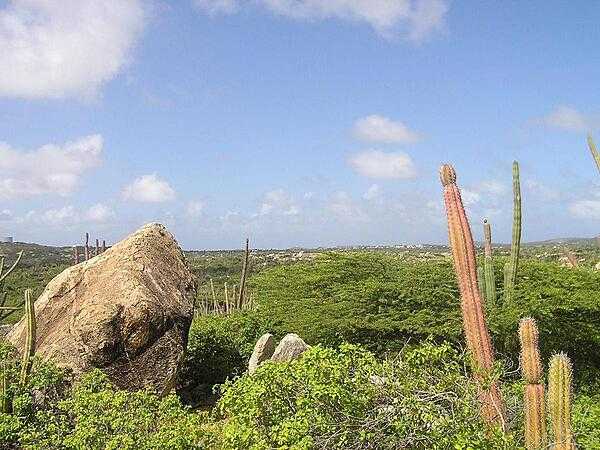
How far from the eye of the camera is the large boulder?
8.78 meters

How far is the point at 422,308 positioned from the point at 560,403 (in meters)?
6.41

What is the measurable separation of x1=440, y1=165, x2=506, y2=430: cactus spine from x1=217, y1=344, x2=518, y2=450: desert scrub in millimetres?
147

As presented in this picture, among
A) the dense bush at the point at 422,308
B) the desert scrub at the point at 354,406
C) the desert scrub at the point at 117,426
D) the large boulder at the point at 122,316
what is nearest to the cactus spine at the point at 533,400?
the desert scrub at the point at 354,406

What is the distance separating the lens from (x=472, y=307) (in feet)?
19.3

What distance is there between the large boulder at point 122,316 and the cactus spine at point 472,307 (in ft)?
15.2

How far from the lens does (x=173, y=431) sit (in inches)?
242

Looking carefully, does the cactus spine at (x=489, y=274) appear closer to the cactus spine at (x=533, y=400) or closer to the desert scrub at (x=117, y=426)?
the cactus spine at (x=533, y=400)

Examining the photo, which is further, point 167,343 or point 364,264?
point 364,264

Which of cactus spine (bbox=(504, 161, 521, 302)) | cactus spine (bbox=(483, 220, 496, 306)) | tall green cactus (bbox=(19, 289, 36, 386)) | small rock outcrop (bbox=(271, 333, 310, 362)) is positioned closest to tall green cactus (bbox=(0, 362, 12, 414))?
tall green cactus (bbox=(19, 289, 36, 386))

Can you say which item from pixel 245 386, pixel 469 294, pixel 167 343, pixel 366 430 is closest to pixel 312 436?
pixel 366 430

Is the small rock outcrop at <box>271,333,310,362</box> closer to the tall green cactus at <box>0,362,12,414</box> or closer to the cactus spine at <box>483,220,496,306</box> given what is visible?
the cactus spine at <box>483,220,496,306</box>

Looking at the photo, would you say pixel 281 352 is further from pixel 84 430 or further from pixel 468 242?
pixel 468 242

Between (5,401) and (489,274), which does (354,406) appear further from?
(489,274)

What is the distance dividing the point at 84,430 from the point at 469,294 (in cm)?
386
